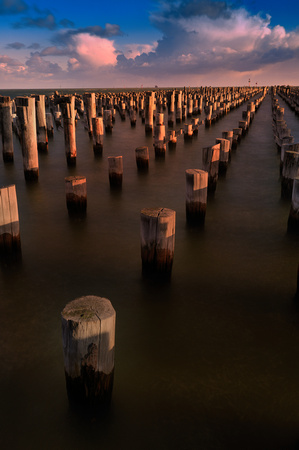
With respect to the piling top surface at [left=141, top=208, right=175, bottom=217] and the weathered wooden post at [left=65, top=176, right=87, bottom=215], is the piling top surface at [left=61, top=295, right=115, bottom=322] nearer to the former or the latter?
the piling top surface at [left=141, top=208, right=175, bottom=217]

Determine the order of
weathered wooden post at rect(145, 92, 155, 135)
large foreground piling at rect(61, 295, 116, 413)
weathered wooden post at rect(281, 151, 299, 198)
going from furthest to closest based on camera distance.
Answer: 1. weathered wooden post at rect(145, 92, 155, 135)
2. weathered wooden post at rect(281, 151, 299, 198)
3. large foreground piling at rect(61, 295, 116, 413)

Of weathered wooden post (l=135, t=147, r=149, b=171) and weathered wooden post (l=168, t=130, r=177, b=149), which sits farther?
weathered wooden post (l=168, t=130, r=177, b=149)

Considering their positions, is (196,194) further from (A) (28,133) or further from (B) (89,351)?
(A) (28,133)

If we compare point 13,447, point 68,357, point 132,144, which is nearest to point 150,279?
point 68,357

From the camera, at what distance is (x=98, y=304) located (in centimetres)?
251

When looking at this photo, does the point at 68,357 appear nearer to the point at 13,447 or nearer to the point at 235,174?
the point at 13,447

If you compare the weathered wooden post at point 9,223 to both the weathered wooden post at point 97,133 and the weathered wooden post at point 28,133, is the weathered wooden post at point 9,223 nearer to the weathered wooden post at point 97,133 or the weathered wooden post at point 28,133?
the weathered wooden post at point 28,133

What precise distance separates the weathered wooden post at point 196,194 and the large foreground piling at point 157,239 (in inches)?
66.9

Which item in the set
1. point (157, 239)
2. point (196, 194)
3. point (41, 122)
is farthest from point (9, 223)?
point (41, 122)

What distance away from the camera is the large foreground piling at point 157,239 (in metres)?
4.00

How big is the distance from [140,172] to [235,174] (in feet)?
9.02

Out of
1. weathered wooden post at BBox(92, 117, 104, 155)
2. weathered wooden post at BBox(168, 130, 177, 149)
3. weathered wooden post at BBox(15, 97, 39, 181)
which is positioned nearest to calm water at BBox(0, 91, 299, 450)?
weathered wooden post at BBox(15, 97, 39, 181)

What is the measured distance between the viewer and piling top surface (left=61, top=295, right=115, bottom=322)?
7.64ft

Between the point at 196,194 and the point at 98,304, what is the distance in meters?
3.72
